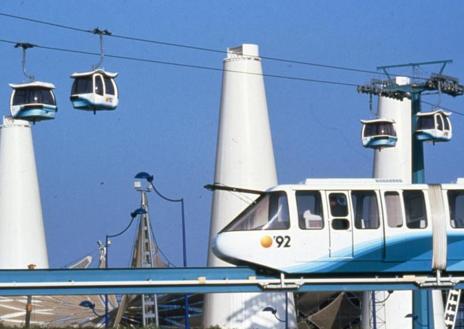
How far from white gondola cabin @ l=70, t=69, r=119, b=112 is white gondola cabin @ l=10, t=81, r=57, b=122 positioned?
762 millimetres

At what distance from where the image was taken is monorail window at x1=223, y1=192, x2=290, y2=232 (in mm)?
38875

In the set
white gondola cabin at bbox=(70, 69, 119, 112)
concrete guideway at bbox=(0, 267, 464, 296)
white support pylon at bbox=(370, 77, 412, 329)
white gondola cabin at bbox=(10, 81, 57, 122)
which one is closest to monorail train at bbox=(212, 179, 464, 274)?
concrete guideway at bbox=(0, 267, 464, 296)

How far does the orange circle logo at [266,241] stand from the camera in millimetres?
38469

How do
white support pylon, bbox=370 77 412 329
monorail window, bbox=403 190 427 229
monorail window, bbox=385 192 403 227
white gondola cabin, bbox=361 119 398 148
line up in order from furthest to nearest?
white support pylon, bbox=370 77 412 329 → white gondola cabin, bbox=361 119 398 148 → monorail window, bbox=403 190 427 229 → monorail window, bbox=385 192 403 227

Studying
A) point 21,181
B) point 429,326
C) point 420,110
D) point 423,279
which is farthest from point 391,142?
point 21,181

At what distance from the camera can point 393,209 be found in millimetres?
40031

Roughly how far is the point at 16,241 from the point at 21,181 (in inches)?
109

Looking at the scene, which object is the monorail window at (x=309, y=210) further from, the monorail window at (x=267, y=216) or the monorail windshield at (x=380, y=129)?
the monorail windshield at (x=380, y=129)

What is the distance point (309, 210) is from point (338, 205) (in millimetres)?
789

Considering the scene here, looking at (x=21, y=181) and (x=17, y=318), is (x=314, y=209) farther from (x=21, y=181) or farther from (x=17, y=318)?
(x=17, y=318)

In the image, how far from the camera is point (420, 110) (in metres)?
49.2

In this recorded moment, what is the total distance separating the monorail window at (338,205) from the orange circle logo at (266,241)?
1938 mm

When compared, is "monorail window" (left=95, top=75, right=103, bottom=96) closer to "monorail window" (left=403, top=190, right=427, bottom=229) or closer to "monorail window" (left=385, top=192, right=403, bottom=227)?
"monorail window" (left=385, top=192, right=403, bottom=227)

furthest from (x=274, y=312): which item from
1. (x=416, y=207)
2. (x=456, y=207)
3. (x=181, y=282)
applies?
(x=181, y=282)
